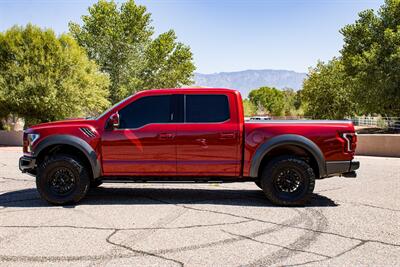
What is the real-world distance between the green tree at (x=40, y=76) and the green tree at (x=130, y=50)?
12.9 metres

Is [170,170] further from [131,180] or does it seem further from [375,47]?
[375,47]

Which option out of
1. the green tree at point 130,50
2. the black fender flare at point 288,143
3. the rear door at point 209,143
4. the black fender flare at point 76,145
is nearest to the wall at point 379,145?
the black fender flare at point 288,143

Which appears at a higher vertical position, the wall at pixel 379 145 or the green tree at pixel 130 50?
the green tree at pixel 130 50

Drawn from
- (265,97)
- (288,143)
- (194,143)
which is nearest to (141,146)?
(194,143)

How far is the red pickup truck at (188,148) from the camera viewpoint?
6.72m

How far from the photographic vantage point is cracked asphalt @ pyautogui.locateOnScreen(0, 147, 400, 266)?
14.1 ft

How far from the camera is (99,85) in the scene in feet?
101

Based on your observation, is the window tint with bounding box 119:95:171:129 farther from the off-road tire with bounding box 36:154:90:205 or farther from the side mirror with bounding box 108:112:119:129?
the off-road tire with bounding box 36:154:90:205

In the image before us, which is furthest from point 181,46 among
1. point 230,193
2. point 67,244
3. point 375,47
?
point 67,244

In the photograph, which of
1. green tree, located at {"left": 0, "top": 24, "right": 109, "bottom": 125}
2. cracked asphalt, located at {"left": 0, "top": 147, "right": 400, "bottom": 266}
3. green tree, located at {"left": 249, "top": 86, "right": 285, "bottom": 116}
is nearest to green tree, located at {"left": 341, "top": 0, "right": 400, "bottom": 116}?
green tree, located at {"left": 0, "top": 24, "right": 109, "bottom": 125}

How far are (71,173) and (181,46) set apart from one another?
4302 centimetres

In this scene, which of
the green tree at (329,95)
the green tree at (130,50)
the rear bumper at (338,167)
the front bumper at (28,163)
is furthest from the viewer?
the green tree at (329,95)

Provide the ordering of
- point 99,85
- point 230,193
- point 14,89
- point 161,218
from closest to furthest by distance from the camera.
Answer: point 161,218 < point 230,193 < point 14,89 < point 99,85

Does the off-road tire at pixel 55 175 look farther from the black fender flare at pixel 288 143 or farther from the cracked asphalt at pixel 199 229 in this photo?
the black fender flare at pixel 288 143
